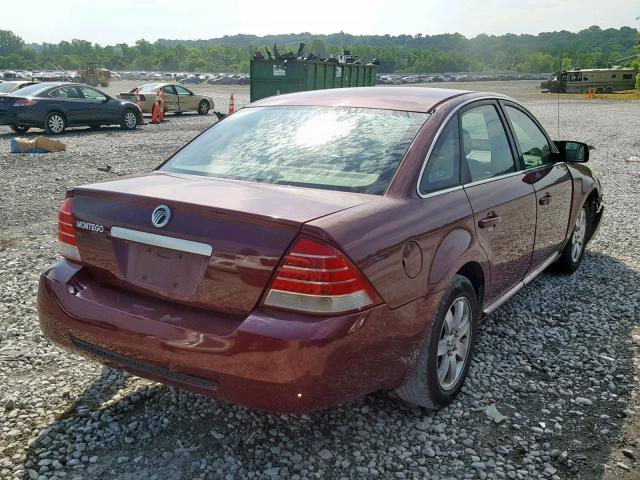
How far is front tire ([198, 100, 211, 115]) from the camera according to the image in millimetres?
25703

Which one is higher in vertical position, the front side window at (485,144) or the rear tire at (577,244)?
the front side window at (485,144)

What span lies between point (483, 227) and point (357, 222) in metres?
1.17

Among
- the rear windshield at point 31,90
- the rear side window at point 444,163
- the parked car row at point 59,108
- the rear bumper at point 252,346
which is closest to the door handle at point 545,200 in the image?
the rear side window at point 444,163

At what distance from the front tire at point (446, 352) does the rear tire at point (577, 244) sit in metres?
2.40

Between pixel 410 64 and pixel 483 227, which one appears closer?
pixel 483 227

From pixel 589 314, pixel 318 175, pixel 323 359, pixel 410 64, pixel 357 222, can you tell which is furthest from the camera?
pixel 410 64

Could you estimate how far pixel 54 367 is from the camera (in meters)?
3.70

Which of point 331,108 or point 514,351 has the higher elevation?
point 331,108

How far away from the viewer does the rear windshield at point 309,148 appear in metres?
3.14

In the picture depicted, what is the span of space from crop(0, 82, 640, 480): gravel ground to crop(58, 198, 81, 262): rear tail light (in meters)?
0.83

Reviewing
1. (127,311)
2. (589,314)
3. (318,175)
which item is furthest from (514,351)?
(127,311)

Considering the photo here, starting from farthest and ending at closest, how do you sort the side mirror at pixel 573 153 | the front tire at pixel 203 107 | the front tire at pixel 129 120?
the front tire at pixel 203 107 < the front tire at pixel 129 120 < the side mirror at pixel 573 153

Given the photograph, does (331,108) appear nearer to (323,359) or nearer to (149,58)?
(323,359)

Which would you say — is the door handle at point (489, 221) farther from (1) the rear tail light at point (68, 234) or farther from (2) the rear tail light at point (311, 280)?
(1) the rear tail light at point (68, 234)
